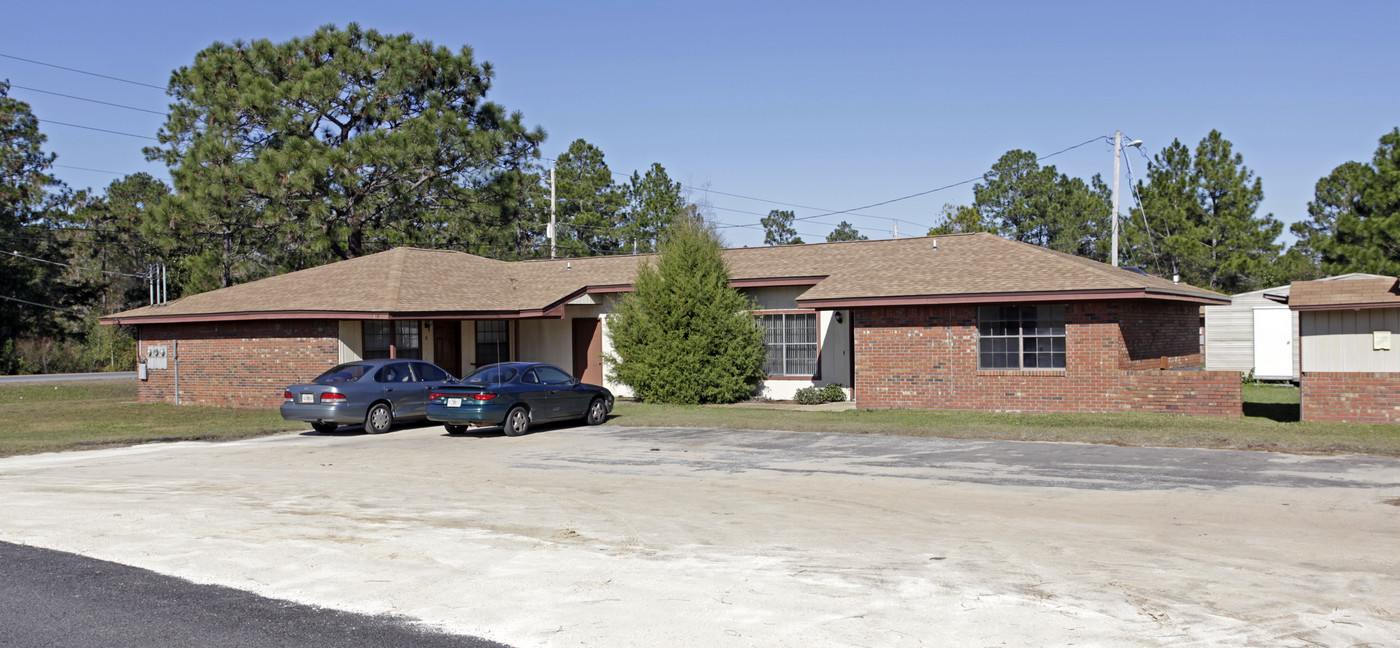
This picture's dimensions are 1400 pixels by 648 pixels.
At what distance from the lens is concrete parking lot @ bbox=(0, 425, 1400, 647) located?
6.55m

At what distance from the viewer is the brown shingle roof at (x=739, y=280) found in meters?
21.6

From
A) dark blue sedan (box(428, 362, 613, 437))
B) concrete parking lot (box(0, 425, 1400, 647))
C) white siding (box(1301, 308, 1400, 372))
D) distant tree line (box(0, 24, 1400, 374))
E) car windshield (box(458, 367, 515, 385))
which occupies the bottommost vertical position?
concrete parking lot (box(0, 425, 1400, 647))

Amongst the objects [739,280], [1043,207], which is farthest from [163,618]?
[1043,207]

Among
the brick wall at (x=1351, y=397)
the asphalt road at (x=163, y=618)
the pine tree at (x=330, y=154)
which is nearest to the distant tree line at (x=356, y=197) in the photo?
the pine tree at (x=330, y=154)

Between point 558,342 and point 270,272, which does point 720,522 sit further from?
point 270,272

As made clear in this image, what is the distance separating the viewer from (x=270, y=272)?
42.2 metres

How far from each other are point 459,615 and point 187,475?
9.07m

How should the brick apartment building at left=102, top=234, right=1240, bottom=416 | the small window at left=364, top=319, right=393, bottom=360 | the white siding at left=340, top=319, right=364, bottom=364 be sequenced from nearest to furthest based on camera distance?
the brick apartment building at left=102, top=234, right=1240, bottom=416
the white siding at left=340, top=319, right=364, bottom=364
the small window at left=364, top=319, right=393, bottom=360

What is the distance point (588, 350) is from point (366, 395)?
967 cm

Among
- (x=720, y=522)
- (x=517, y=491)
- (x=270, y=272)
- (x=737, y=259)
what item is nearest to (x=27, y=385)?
(x=270, y=272)

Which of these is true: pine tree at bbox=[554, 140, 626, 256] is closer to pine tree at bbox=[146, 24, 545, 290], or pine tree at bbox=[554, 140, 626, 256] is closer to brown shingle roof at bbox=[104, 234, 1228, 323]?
pine tree at bbox=[146, 24, 545, 290]

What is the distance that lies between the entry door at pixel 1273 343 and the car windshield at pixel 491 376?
22.7m

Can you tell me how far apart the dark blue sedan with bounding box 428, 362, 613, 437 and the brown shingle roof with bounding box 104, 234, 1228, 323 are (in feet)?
19.6

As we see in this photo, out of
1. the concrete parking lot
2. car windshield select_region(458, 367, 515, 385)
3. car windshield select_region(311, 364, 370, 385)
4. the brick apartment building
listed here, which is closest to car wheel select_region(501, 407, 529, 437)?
car windshield select_region(458, 367, 515, 385)
